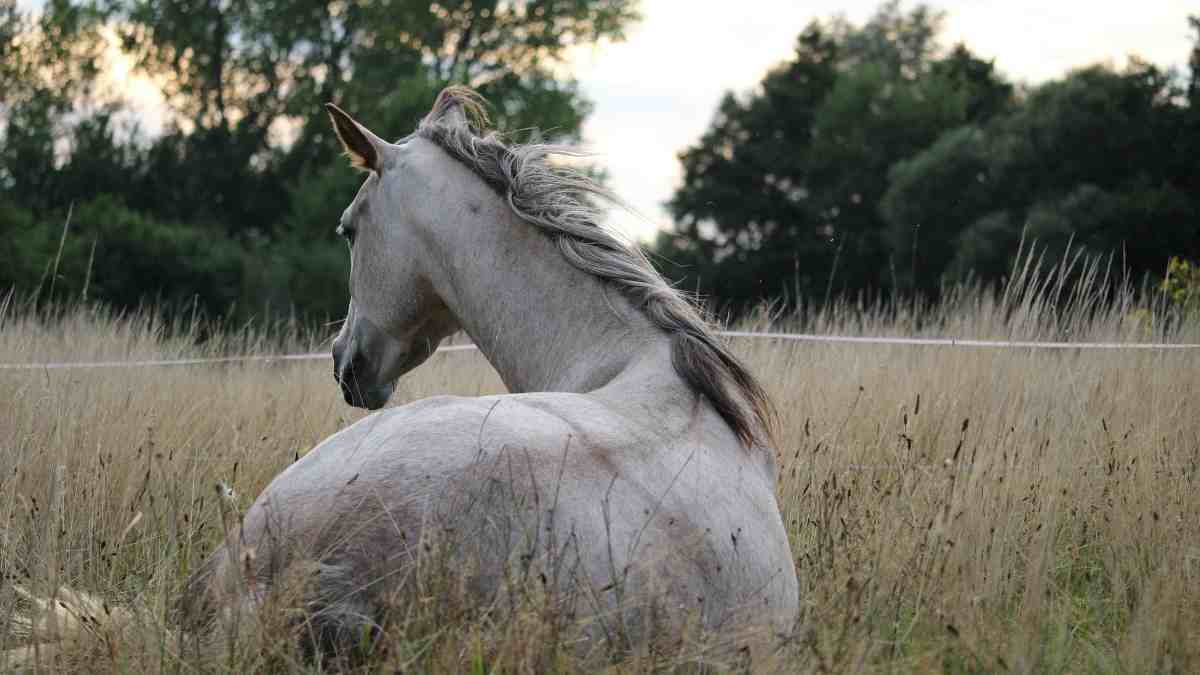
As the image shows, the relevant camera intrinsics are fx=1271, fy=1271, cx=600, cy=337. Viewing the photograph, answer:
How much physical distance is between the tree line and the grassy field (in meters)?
20.5

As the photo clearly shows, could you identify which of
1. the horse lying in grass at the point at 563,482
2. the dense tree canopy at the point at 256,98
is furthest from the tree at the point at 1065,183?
the horse lying in grass at the point at 563,482

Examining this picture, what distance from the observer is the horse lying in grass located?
2.62 metres

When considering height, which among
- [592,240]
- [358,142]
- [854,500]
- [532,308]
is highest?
[358,142]

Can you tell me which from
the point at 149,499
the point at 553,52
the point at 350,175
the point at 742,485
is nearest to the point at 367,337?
the point at 149,499

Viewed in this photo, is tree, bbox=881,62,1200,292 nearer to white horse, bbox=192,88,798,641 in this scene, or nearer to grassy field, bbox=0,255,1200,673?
Result: grassy field, bbox=0,255,1200,673

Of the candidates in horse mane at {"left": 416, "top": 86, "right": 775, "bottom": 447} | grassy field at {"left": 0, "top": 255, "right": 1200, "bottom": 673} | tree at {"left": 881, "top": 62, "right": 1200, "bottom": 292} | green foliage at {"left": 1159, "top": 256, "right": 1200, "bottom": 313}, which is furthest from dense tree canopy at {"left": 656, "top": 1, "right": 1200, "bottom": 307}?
horse mane at {"left": 416, "top": 86, "right": 775, "bottom": 447}

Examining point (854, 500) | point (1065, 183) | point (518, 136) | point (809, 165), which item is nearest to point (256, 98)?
point (518, 136)

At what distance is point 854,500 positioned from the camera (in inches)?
181

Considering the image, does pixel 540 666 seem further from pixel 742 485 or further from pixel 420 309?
pixel 420 309

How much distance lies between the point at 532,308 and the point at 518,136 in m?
22.9

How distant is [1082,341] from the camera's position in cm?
757

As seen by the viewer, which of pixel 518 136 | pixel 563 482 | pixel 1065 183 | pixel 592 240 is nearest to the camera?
pixel 563 482

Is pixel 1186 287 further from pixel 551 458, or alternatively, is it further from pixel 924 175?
pixel 924 175

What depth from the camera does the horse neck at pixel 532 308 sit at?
12.1 feet
